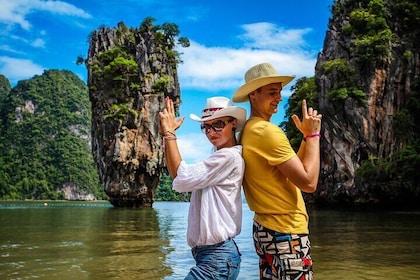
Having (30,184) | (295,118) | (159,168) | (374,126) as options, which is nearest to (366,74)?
(374,126)

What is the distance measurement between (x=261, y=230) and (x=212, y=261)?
0.34 metres

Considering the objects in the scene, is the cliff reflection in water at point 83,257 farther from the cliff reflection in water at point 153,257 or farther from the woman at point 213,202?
the woman at point 213,202

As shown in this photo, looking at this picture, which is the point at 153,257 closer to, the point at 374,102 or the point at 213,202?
the point at 213,202

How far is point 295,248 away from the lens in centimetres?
248

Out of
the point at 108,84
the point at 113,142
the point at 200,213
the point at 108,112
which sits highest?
the point at 108,84

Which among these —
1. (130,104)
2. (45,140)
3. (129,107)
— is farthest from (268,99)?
(45,140)

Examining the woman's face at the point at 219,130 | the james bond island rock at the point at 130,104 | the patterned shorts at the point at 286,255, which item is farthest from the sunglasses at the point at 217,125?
the james bond island rock at the point at 130,104

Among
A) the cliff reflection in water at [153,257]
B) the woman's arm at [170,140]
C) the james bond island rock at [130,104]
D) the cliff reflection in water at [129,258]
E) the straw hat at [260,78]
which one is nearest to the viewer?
the woman's arm at [170,140]

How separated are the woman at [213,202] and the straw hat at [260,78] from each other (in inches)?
9.3

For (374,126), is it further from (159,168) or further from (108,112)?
(108,112)

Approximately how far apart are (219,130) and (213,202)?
42 centimetres

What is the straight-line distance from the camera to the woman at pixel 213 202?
2426 mm

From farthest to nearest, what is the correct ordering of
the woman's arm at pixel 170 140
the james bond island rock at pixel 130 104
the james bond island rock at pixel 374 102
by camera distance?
1. the james bond island rock at pixel 130 104
2. the james bond island rock at pixel 374 102
3. the woman's arm at pixel 170 140

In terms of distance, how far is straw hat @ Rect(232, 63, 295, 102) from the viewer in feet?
8.80
